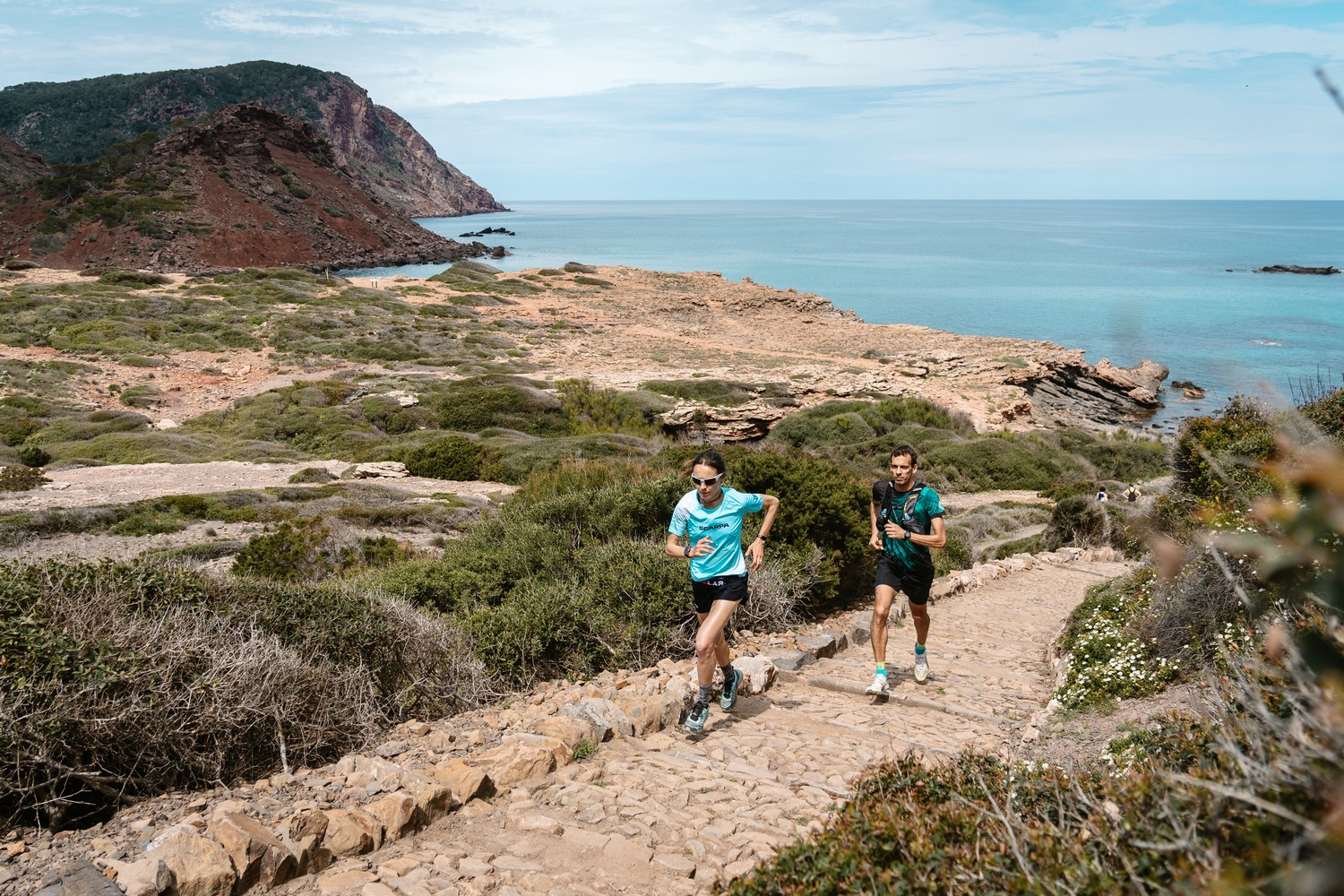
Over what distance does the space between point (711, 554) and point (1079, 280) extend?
295 ft

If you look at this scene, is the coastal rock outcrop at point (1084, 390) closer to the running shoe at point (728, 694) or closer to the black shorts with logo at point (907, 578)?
the black shorts with logo at point (907, 578)

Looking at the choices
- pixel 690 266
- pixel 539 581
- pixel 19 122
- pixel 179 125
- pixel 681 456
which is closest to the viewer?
pixel 539 581

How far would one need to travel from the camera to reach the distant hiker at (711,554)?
553cm

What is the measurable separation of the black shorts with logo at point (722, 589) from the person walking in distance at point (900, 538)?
3.82 ft

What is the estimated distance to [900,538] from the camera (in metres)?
6.24

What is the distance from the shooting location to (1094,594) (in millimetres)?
8680

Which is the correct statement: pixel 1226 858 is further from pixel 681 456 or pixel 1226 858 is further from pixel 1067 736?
pixel 681 456

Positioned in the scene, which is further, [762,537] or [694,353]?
[694,353]

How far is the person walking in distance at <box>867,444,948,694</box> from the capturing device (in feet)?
20.4

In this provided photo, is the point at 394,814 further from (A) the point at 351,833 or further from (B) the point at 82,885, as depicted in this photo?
(B) the point at 82,885

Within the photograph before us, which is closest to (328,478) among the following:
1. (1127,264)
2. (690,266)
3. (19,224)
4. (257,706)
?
(257,706)

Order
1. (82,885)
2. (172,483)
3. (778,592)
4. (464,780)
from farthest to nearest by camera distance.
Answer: (172,483), (778,592), (464,780), (82,885)

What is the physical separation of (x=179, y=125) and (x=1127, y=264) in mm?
98592

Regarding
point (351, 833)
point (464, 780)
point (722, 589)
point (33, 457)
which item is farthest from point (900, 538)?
point (33, 457)
